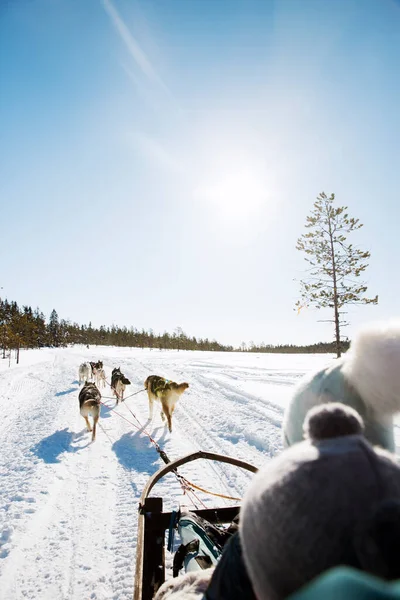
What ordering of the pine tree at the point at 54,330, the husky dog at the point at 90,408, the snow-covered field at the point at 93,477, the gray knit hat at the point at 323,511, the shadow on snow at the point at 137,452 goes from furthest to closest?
the pine tree at the point at 54,330 < the husky dog at the point at 90,408 < the shadow on snow at the point at 137,452 < the snow-covered field at the point at 93,477 < the gray knit hat at the point at 323,511

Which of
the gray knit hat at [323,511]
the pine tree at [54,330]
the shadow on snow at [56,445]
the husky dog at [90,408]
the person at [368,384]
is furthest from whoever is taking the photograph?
the pine tree at [54,330]

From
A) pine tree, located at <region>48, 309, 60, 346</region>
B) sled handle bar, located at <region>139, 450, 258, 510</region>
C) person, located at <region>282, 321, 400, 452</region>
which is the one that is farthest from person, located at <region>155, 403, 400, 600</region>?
pine tree, located at <region>48, 309, 60, 346</region>

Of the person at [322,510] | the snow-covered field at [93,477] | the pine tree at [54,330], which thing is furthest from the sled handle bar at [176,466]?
the pine tree at [54,330]

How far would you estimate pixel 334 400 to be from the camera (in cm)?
155

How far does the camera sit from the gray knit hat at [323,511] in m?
0.58

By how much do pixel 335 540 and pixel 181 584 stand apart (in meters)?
1.37

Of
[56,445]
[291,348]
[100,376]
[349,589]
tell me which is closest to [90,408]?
[56,445]

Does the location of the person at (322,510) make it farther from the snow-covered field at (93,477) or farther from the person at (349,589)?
the snow-covered field at (93,477)

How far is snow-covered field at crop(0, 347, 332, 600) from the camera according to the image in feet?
9.86

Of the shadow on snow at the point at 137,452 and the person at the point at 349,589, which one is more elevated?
the person at the point at 349,589

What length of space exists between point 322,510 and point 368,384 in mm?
955

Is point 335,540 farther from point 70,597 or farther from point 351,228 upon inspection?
point 351,228

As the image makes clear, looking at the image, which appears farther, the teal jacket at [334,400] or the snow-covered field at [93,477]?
the snow-covered field at [93,477]

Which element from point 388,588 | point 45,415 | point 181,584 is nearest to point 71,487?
point 181,584
